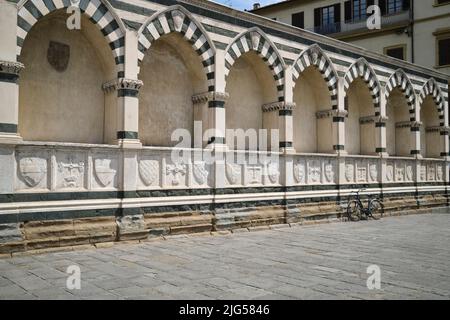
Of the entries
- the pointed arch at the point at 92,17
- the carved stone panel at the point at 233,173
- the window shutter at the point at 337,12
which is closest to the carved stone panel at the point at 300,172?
the carved stone panel at the point at 233,173

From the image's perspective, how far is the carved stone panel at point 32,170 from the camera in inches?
308

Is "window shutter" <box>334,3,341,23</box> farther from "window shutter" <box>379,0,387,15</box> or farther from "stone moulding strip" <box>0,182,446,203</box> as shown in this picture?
"stone moulding strip" <box>0,182,446,203</box>

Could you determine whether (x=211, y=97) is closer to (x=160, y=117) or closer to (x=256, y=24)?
(x=160, y=117)

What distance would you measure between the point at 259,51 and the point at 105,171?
5087 mm

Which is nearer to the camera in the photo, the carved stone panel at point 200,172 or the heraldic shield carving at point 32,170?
the heraldic shield carving at point 32,170

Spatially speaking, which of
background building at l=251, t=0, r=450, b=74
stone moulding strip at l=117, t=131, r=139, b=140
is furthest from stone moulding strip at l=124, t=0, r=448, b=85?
background building at l=251, t=0, r=450, b=74

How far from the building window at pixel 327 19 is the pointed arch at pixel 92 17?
738 inches

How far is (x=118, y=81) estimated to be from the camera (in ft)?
30.1

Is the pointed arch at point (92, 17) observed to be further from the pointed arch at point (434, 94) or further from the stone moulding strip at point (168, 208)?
the pointed arch at point (434, 94)

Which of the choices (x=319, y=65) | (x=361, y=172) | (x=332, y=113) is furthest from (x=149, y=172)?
(x=361, y=172)

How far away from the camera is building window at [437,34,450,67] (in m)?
22.2

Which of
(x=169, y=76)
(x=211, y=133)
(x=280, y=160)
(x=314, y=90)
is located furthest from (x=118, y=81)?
(x=314, y=90)

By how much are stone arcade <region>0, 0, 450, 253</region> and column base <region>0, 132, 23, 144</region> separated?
0.8 inches
